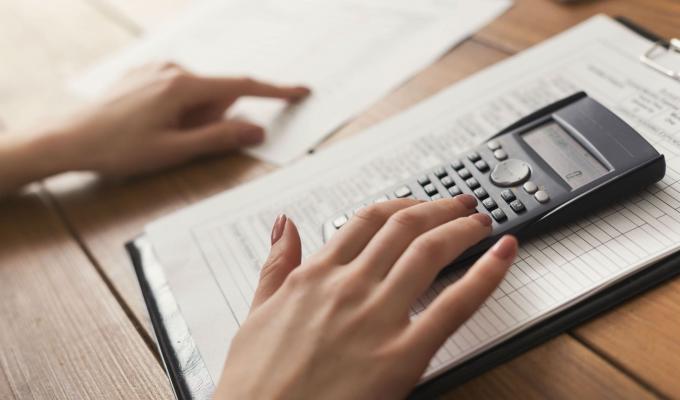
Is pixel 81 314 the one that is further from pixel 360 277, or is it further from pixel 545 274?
pixel 545 274

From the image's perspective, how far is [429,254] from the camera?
0.36 metres

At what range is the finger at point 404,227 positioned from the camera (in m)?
0.37

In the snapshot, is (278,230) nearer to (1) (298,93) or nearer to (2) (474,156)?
(2) (474,156)

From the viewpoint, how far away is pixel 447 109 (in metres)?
0.54

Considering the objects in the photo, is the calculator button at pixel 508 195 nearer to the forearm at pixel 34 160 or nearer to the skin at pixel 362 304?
the skin at pixel 362 304

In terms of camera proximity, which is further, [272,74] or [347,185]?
[272,74]

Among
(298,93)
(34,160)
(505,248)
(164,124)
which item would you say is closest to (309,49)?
(298,93)

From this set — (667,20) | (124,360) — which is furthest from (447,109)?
(124,360)

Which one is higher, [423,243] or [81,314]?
[423,243]

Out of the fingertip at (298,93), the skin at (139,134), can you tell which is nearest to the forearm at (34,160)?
the skin at (139,134)

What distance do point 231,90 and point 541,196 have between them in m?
0.36

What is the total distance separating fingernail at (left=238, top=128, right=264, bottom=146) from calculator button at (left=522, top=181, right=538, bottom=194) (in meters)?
0.29

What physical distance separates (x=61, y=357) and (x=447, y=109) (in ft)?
1.21

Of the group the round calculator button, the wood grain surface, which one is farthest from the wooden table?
the round calculator button
